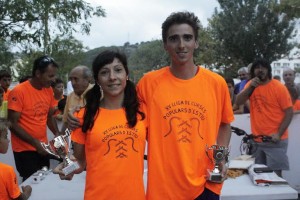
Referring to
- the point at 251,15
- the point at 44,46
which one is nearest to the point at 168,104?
the point at 44,46

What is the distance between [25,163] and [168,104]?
3.08 meters

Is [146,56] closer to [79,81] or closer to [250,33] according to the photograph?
[250,33]

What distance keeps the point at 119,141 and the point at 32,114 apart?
2842 millimetres

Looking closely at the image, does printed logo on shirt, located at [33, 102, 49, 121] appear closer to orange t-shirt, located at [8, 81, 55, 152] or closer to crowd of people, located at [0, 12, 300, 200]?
orange t-shirt, located at [8, 81, 55, 152]

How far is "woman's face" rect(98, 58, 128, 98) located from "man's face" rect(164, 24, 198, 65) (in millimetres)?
335

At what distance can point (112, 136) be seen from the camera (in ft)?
8.70

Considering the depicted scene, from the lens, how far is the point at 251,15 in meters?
34.4

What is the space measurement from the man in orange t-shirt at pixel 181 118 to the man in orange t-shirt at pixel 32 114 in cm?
253

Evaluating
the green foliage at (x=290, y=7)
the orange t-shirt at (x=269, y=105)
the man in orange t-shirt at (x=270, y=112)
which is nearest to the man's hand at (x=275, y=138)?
the man in orange t-shirt at (x=270, y=112)

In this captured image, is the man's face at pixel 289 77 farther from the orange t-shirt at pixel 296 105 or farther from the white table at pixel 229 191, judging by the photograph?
the white table at pixel 229 191

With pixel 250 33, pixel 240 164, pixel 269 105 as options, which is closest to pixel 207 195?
pixel 240 164

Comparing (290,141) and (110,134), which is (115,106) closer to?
(110,134)

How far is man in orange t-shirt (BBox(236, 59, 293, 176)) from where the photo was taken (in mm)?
5812

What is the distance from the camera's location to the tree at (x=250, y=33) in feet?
110
